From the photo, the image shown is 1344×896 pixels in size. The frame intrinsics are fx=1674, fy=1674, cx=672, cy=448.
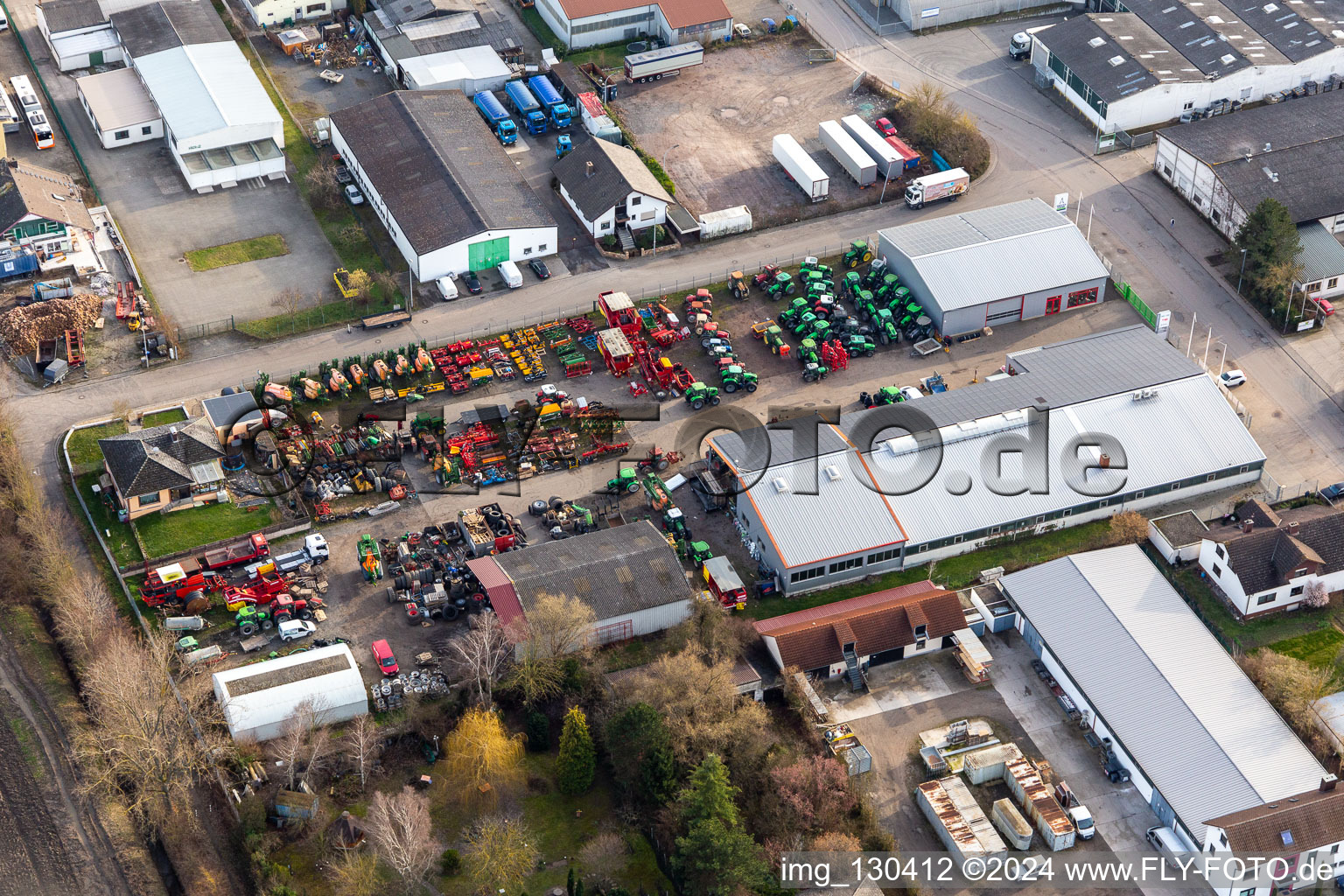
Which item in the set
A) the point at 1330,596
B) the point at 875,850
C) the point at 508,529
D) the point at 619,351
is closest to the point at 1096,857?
the point at 875,850

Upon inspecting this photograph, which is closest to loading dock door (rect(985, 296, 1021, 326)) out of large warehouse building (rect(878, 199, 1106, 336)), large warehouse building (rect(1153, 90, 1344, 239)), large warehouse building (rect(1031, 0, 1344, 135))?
large warehouse building (rect(878, 199, 1106, 336))

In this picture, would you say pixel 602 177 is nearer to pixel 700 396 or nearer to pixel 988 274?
pixel 700 396

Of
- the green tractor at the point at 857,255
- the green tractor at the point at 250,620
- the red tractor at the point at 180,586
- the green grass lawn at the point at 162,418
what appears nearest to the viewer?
the green tractor at the point at 250,620

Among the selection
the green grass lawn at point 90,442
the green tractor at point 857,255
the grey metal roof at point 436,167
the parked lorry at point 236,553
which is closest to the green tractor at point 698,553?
the parked lorry at point 236,553

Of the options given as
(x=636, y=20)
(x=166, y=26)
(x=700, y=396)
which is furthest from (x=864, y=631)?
(x=166, y=26)

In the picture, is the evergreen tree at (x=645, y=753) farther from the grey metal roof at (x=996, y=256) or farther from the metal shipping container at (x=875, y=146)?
the metal shipping container at (x=875, y=146)

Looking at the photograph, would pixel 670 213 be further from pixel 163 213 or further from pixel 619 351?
pixel 163 213

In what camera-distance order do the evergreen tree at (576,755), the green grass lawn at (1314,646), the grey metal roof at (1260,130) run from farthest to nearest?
the grey metal roof at (1260,130), the green grass lawn at (1314,646), the evergreen tree at (576,755)
